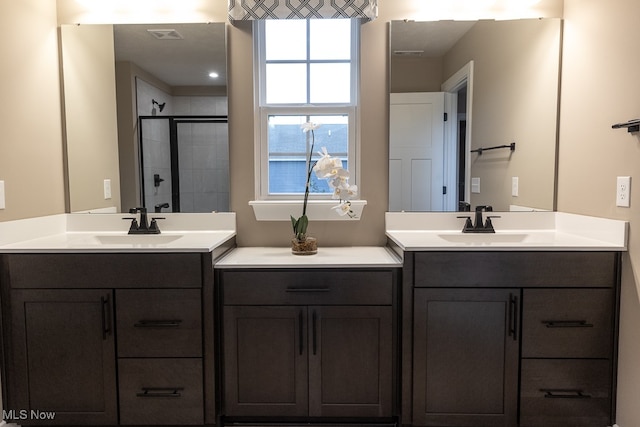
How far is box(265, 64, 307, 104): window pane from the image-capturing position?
85.2 inches

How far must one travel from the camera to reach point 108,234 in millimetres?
2107

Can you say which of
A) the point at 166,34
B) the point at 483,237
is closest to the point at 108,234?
the point at 166,34

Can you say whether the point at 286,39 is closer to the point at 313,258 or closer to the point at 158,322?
the point at 313,258

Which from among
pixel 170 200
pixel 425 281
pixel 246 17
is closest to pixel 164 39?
pixel 246 17

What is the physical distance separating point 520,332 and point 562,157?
99 cm

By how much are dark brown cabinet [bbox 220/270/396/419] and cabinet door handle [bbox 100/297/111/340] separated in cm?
49

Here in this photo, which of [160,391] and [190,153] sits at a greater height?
[190,153]

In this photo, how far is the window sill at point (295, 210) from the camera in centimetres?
209

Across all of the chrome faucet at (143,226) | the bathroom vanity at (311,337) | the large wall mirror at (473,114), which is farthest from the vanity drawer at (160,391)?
the large wall mirror at (473,114)

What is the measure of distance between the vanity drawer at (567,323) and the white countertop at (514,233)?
20 centimetres

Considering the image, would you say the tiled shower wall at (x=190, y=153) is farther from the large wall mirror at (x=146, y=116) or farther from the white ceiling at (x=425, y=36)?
the white ceiling at (x=425, y=36)

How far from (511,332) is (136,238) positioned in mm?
1865

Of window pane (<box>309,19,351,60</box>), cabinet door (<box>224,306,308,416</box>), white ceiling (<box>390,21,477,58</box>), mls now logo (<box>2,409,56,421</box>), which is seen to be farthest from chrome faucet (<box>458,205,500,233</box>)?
mls now logo (<box>2,409,56,421</box>)

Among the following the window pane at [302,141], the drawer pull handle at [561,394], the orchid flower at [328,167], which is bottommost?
the drawer pull handle at [561,394]
